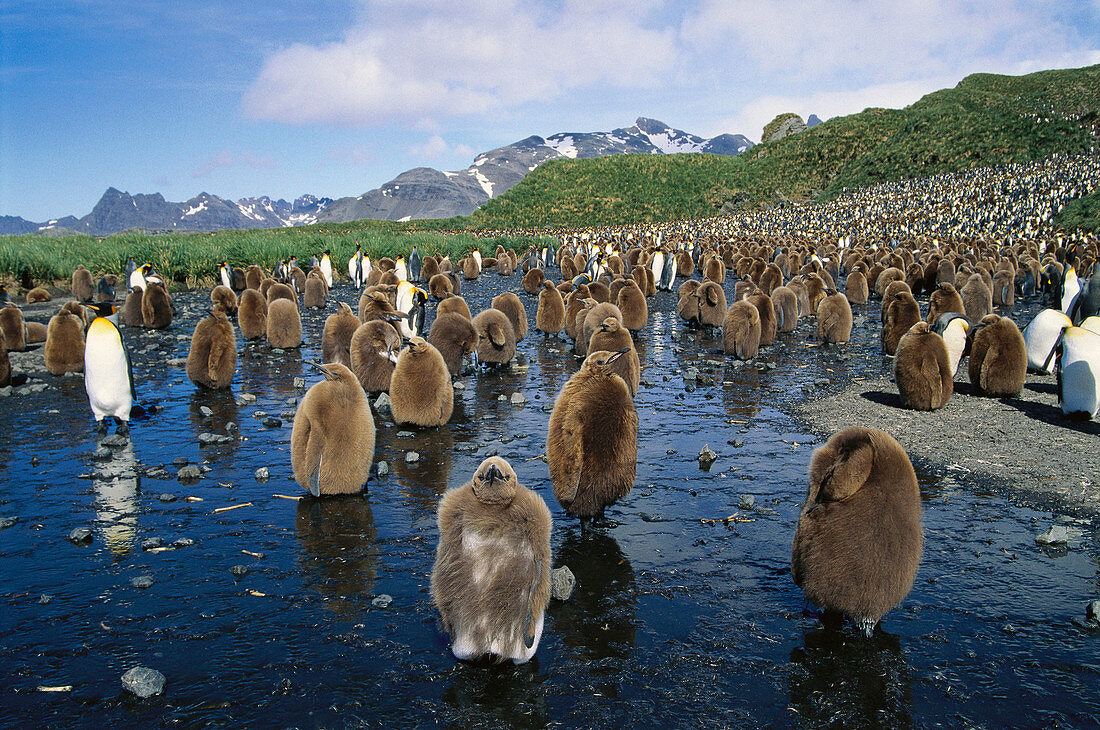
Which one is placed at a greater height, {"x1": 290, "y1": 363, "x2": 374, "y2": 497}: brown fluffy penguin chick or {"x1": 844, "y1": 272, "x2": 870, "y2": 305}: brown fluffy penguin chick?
{"x1": 844, "y1": 272, "x2": 870, "y2": 305}: brown fluffy penguin chick

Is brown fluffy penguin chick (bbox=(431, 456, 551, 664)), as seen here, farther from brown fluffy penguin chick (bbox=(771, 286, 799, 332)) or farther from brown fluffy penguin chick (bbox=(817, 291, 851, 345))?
brown fluffy penguin chick (bbox=(771, 286, 799, 332))

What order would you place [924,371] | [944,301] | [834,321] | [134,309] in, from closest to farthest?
1. [924,371]
2. [944,301]
3. [834,321]
4. [134,309]

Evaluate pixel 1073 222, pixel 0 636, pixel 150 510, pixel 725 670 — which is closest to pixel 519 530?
pixel 725 670

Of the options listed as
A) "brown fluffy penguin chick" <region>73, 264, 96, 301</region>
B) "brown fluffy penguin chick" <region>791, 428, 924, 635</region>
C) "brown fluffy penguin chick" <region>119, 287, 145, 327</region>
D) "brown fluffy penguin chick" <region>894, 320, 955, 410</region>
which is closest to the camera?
"brown fluffy penguin chick" <region>791, 428, 924, 635</region>

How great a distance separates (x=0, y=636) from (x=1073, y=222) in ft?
129

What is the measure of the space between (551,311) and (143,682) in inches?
434

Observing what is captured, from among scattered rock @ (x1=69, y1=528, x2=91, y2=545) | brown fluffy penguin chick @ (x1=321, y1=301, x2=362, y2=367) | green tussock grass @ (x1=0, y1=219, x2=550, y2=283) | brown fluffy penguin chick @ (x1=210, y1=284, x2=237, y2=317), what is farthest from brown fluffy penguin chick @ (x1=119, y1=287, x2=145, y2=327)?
scattered rock @ (x1=69, y1=528, x2=91, y2=545)

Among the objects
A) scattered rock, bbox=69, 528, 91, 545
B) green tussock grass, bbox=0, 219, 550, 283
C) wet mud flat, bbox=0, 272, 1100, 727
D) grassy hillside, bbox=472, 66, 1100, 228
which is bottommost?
wet mud flat, bbox=0, 272, 1100, 727

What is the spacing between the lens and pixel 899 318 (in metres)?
11.2

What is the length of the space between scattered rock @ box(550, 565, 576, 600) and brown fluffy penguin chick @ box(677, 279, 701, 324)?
10.9m

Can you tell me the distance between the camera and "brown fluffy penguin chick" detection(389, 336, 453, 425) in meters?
7.42

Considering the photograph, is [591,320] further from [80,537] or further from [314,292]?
[314,292]

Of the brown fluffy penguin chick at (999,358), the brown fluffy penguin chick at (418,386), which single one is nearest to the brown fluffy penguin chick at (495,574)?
the brown fluffy penguin chick at (418,386)

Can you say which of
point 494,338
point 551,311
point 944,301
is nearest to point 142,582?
point 494,338
